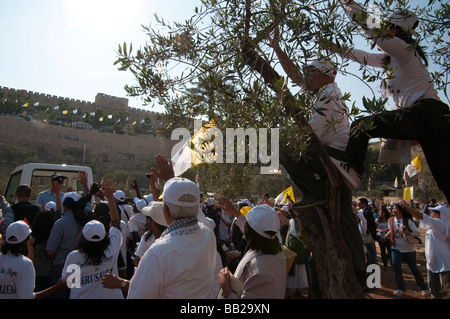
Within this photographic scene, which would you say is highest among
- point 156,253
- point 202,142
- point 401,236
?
point 202,142

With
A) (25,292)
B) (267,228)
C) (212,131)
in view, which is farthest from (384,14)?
(25,292)

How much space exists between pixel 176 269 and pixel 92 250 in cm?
187

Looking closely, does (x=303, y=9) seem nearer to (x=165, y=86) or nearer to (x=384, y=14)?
(x=384, y=14)

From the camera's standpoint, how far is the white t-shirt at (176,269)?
198 centimetres

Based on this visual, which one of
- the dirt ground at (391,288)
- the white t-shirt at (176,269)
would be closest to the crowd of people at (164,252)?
the white t-shirt at (176,269)

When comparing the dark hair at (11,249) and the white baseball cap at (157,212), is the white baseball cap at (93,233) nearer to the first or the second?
the dark hair at (11,249)

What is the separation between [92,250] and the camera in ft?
11.7

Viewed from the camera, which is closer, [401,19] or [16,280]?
[401,19]

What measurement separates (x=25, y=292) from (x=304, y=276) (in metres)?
4.55

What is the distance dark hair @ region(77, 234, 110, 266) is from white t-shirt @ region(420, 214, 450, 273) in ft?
18.5

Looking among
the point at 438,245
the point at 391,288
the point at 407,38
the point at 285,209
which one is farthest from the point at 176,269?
the point at 391,288

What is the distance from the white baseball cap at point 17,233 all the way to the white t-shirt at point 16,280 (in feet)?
0.69

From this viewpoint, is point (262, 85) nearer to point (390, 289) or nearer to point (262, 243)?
point (262, 243)
